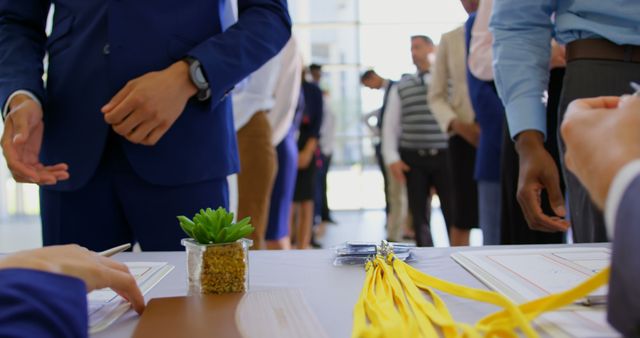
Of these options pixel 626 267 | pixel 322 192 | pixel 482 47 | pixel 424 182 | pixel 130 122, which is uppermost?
pixel 482 47

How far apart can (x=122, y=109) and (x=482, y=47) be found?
1660 mm

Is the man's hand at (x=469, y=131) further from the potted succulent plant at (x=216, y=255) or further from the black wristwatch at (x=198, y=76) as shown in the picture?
the potted succulent plant at (x=216, y=255)

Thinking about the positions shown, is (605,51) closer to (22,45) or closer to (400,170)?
(22,45)

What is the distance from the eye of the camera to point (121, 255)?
98 centimetres

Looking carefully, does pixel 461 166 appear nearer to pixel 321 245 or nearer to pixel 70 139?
pixel 70 139

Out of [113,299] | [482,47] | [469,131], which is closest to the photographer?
[113,299]

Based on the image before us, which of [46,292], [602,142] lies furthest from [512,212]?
[46,292]

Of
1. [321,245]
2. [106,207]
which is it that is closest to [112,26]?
[106,207]

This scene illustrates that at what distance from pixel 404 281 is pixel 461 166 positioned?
8.00 feet

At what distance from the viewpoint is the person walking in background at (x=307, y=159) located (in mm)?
4875

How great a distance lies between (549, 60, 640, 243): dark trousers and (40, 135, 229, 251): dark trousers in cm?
72

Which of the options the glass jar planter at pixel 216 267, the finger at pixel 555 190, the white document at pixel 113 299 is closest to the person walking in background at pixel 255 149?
the finger at pixel 555 190

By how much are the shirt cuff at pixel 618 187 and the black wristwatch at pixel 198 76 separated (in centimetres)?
80

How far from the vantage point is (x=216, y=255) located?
70cm
